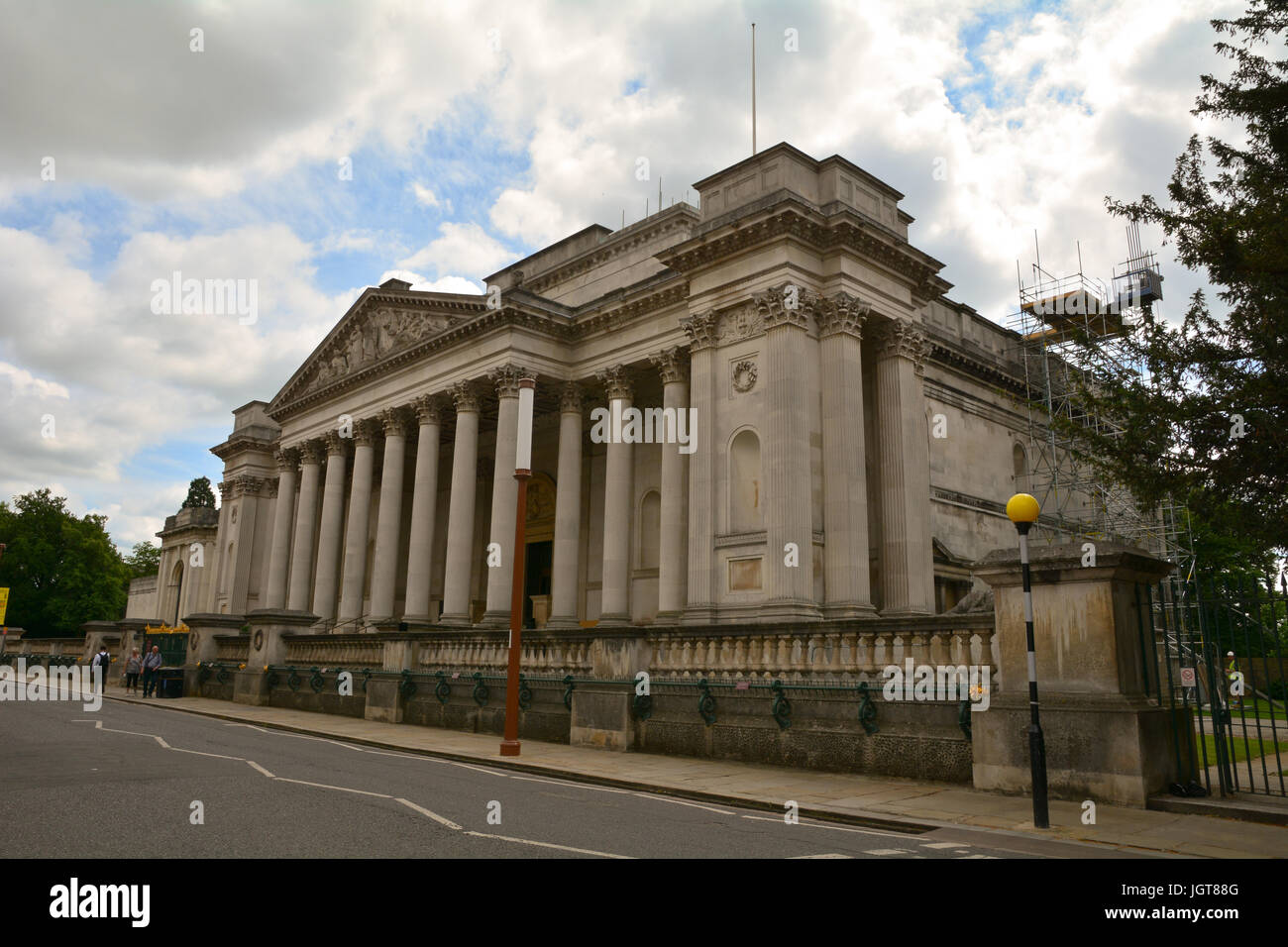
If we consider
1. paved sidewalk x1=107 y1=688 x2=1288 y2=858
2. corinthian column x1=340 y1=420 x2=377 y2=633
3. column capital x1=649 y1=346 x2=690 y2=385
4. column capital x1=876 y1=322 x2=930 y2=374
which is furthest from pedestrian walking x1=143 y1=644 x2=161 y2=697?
column capital x1=876 y1=322 x2=930 y2=374

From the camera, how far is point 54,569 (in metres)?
93.2

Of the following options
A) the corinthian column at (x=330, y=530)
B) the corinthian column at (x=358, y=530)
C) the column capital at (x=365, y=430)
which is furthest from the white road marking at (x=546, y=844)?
the corinthian column at (x=330, y=530)

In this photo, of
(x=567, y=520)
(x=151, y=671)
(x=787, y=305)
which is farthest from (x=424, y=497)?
(x=787, y=305)

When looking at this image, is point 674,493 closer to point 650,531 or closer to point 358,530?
point 650,531

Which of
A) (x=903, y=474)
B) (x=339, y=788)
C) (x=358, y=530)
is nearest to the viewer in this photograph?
(x=339, y=788)

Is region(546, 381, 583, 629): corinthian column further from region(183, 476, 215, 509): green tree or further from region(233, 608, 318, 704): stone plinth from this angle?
region(183, 476, 215, 509): green tree

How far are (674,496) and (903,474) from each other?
7.12 meters

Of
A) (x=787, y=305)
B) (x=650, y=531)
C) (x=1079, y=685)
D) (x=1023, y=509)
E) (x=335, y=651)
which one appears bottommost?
(x=1079, y=685)

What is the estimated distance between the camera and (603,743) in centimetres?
1872

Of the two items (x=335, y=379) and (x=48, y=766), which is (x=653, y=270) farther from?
(x=48, y=766)

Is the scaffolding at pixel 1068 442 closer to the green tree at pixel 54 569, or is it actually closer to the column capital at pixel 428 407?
the column capital at pixel 428 407

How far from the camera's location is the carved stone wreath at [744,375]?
2642 cm

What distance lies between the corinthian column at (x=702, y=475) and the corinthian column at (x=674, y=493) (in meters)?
0.59
